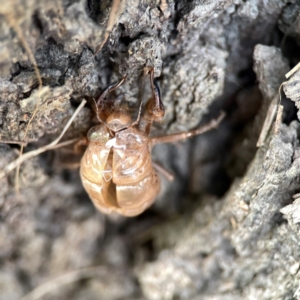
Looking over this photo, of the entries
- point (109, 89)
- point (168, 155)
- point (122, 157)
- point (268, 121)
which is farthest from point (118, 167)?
point (268, 121)

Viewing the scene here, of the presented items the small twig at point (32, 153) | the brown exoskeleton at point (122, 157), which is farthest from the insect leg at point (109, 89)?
the small twig at point (32, 153)

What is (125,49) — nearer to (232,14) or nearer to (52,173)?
(232,14)

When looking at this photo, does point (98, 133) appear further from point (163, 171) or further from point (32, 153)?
point (163, 171)

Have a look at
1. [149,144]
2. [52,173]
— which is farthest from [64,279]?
[149,144]

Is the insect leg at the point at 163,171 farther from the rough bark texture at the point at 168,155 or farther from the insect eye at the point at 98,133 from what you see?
the insect eye at the point at 98,133

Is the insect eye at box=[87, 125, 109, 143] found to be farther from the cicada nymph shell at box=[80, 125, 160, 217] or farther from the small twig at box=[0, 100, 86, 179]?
the small twig at box=[0, 100, 86, 179]

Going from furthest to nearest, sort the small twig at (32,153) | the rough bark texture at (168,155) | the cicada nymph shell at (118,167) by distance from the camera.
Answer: the cicada nymph shell at (118,167)
the small twig at (32,153)
the rough bark texture at (168,155)
